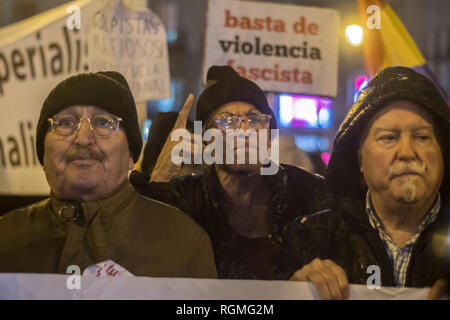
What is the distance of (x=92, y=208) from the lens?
99.3 inches

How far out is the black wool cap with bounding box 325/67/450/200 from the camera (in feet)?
8.22

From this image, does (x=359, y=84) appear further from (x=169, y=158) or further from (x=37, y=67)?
(x=37, y=67)

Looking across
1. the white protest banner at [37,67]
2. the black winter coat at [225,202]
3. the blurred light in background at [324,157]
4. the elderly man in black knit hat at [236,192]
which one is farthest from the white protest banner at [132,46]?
the blurred light in background at [324,157]

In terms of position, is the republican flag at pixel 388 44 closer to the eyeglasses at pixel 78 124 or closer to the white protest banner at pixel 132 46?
the white protest banner at pixel 132 46

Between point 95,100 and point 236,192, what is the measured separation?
82 centimetres

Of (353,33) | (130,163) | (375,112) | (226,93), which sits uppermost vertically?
(353,33)

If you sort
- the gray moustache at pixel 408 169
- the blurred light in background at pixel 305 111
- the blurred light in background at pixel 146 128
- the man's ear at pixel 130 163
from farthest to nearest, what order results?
the blurred light in background at pixel 305 111, the blurred light in background at pixel 146 128, the man's ear at pixel 130 163, the gray moustache at pixel 408 169

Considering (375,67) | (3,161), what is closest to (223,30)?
(375,67)

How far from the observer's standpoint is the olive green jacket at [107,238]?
2518 mm

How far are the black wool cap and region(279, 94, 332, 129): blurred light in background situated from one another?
198mm

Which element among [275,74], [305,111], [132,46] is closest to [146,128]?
[132,46]

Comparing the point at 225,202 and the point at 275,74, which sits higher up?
the point at 275,74

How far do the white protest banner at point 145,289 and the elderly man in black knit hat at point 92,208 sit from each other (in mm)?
44
